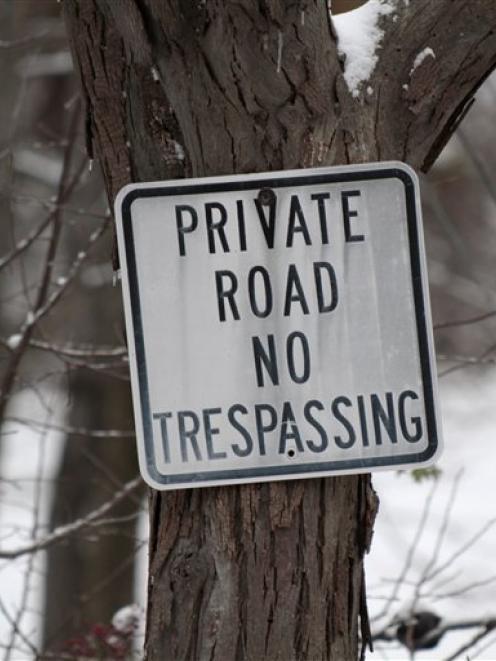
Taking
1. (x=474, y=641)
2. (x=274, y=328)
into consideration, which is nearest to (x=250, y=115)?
(x=274, y=328)

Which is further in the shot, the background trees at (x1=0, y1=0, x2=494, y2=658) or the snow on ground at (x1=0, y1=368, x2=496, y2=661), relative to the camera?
the snow on ground at (x1=0, y1=368, x2=496, y2=661)

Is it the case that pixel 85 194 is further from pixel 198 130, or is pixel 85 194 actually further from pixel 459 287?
pixel 459 287

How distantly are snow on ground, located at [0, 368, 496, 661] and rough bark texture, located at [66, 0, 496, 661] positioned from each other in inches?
69.1

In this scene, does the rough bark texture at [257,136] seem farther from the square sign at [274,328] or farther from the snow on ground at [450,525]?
the snow on ground at [450,525]

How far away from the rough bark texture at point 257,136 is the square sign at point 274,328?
7 centimetres

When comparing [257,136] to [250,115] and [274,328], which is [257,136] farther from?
[274,328]

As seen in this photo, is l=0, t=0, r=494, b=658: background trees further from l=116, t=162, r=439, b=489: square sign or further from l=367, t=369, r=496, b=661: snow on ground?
l=367, t=369, r=496, b=661: snow on ground

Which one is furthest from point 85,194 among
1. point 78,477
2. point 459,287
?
point 459,287

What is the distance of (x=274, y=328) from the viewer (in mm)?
1974

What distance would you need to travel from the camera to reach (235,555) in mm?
1981

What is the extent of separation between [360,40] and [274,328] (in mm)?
563

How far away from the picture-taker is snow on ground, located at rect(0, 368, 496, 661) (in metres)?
5.89

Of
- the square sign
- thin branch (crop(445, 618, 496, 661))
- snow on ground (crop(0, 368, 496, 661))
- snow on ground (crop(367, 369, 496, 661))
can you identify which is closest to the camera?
the square sign

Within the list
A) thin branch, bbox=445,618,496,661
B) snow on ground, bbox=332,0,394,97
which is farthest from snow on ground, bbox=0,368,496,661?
snow on ground, bbox=332,0,394,97
